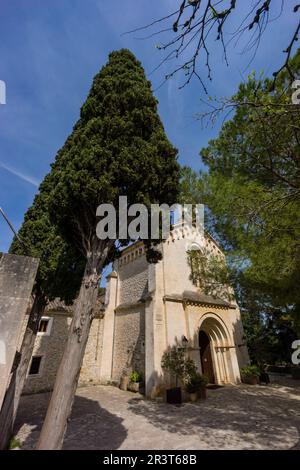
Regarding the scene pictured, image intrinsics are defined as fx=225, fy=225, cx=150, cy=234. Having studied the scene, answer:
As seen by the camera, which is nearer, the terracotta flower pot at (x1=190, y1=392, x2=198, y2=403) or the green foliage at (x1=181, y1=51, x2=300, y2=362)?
the green foliage at (x1=181, y1=51, x2=300, y2=362)

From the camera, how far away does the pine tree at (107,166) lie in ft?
15.2

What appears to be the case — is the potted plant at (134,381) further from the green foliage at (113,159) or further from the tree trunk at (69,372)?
the green foliage at (113,159)

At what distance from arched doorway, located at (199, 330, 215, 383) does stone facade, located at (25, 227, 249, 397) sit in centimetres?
7

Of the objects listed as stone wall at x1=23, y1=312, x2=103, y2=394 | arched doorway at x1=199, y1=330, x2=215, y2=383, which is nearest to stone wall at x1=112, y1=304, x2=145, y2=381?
stone wall at x1=23, y1=312, x2=103, y2=394

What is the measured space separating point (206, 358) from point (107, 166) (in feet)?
41.9

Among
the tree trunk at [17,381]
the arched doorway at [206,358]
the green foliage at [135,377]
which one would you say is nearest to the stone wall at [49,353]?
the green foliage at [135,377]

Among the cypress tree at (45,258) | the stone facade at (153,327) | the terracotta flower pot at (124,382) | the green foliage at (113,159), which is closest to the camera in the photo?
the green foliage at (113,159)

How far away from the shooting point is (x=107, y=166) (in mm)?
4922

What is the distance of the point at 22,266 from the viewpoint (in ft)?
16.2

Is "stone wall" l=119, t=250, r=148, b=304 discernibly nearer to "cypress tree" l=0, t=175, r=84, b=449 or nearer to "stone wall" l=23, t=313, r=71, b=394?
"stone wall" l=23, t=313, r=71, b=394

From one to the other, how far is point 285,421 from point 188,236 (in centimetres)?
974

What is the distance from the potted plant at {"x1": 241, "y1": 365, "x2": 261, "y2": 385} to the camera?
12281 millimetres

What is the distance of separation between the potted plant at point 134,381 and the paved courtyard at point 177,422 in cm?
74

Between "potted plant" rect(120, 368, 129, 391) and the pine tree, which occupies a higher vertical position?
the pine tree
